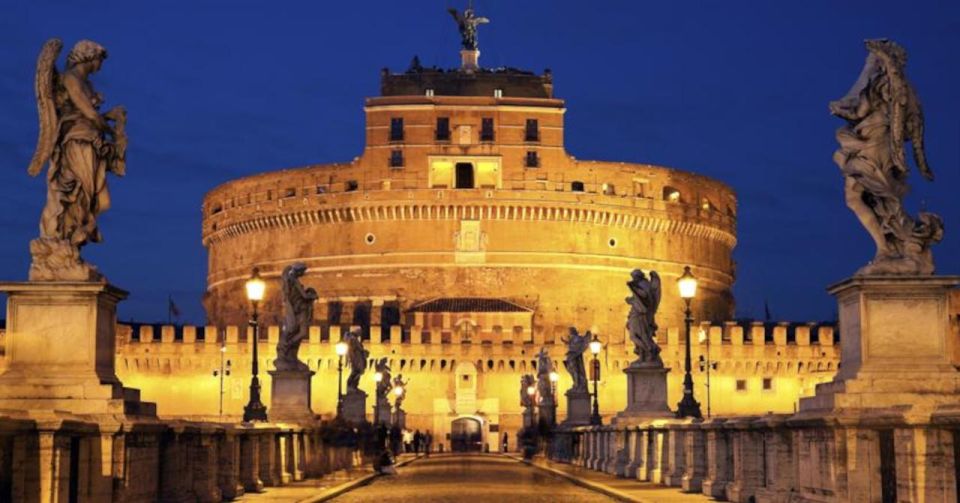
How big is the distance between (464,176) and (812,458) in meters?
79.6

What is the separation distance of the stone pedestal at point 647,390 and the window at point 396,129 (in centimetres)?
6529

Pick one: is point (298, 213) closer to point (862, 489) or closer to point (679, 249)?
point (679, 249)

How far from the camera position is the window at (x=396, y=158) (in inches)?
3585

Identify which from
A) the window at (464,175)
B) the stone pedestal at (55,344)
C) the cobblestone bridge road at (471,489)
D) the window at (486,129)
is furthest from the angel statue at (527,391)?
the stone pedestal at (55,344)

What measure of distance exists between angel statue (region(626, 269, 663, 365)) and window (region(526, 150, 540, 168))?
63.8m

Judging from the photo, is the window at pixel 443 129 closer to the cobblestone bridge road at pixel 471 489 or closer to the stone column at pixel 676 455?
the cobblestone bridge road at pixel 471 489

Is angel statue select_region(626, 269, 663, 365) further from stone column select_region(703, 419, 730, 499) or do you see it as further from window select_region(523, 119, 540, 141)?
window select_region(523, 119, 540, 141)

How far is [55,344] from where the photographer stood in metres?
12.9

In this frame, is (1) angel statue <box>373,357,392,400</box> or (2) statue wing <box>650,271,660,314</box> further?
(1) angel statue <box>373,357,392,400</box>

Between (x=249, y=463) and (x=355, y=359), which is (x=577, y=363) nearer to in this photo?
(x=355, y=359)

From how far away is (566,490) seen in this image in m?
22.4

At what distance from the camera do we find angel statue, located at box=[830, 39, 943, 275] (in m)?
13.4

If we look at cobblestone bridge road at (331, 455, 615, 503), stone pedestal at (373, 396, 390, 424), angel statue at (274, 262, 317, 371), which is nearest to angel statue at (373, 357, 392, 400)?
stone pedestal at (373, 396, 390, 424)

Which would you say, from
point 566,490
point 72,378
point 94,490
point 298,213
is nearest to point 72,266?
point 72,378
